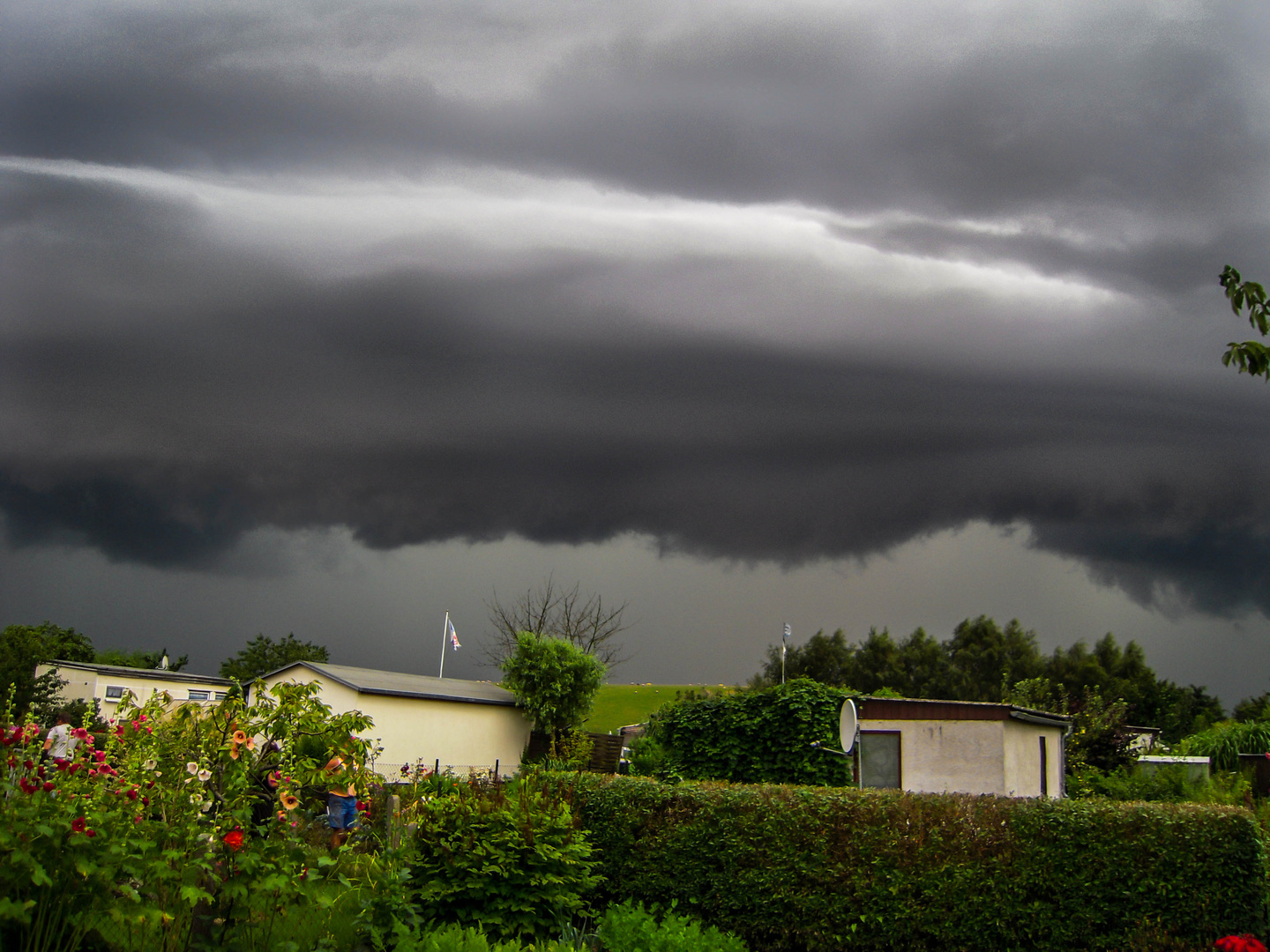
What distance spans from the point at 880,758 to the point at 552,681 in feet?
44.2

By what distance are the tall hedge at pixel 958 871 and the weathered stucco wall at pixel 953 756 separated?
11040mm

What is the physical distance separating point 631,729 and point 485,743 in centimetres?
1541

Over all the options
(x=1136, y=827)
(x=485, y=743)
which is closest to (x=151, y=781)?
(x=1136, y=827)

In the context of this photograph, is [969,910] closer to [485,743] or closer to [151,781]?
[151,781]

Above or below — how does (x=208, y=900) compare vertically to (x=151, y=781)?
below

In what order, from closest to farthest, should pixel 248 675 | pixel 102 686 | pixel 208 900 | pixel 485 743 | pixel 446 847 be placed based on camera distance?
1. pixel 208 900
2. pixel 446 847
3. pixel 485 743
4. pixel 102 686
5. pixel 248 675

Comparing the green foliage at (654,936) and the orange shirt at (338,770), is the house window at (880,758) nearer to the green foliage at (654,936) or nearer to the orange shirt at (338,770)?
the green foliage at (654,936)

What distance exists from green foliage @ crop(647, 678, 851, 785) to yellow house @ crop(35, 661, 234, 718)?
96.6ft

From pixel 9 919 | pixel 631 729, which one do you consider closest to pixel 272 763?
pixel 9 919

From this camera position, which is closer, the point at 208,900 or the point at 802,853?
the point at 208,900

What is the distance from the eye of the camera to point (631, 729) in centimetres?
4603

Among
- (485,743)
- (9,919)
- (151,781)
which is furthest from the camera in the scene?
(485,743)

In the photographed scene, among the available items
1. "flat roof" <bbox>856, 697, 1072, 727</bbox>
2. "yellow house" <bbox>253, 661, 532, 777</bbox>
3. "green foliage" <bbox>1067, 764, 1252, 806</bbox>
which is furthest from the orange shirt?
"yellow house" <bbox>253, 661, 532, 777</bbox>

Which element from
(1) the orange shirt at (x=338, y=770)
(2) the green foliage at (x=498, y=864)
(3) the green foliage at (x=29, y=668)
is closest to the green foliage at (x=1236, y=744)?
(2) the green foliage at (x=498, y=864)
